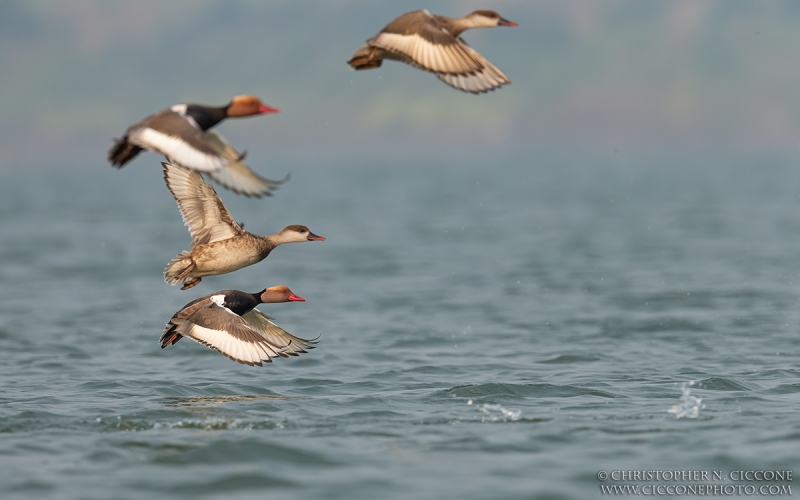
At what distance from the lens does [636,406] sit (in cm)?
1155

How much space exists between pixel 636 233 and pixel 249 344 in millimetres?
30322

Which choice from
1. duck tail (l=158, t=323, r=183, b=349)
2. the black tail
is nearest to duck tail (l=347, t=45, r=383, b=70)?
the black tail

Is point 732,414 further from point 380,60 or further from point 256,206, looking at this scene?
point 256,206

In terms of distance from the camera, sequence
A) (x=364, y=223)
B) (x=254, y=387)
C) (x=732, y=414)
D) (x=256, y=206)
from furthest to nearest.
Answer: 1. (x=256, y=206)
2. (x=364, y=223)
3. (x=254, y=387)
4. (x=732, y=414)

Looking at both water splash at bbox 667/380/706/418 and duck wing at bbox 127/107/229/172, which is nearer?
duck wing at bbox 127/107/229/172

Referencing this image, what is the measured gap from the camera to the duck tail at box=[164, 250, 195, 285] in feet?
33.4

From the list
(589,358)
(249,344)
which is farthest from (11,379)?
(589,358)

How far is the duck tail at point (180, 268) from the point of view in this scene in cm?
1017

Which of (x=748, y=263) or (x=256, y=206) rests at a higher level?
(x=256, y=206)

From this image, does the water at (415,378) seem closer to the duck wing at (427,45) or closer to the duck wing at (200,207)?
the duck wing at (200,207)

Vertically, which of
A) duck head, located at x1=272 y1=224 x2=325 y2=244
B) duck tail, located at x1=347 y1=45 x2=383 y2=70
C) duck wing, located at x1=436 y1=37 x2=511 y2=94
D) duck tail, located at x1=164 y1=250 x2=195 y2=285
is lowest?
duck tail, located at x1=164 y1=250 x2=195 y2=285

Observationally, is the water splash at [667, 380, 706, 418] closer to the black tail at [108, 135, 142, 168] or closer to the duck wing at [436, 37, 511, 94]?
the duck wing at [436, 37, 511, 94]

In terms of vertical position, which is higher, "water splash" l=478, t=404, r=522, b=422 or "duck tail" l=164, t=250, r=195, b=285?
"duck tail" l=164, t=250, r=195, b=285

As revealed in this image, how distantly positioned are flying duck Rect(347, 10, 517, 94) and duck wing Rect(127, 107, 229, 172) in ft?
5.18
